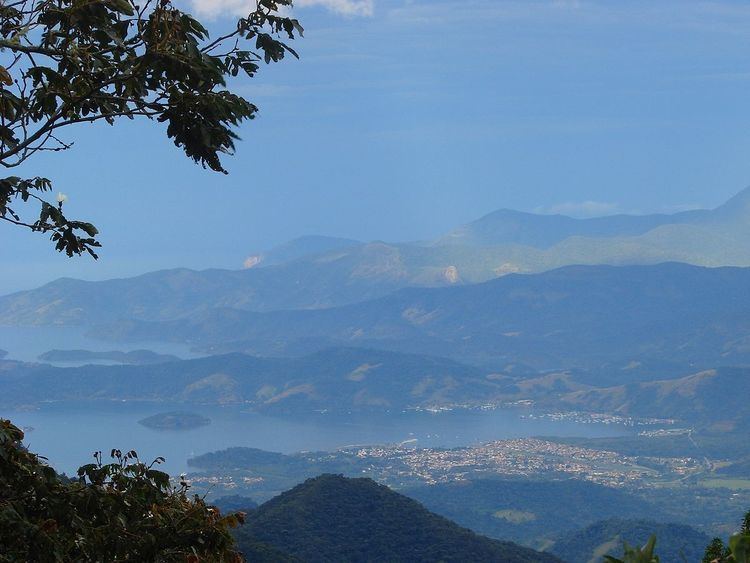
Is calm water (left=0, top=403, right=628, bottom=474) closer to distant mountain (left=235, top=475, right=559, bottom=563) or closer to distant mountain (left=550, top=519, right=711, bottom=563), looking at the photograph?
distant mountain (left=550, top=519, right=711, bottom=563)

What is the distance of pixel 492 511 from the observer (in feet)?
377

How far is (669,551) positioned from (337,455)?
92.7m

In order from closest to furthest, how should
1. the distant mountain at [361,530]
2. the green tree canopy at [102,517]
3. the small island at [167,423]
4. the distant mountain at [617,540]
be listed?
the green tree canopy at [102,517]
the distant mountain at [361,530]
the distant mountain at [617,540]
the small island at [167,423]

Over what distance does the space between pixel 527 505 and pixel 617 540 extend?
39506 mm

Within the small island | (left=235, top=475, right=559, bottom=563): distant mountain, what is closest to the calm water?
the small island

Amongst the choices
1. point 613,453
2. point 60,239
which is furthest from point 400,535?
point 613,453

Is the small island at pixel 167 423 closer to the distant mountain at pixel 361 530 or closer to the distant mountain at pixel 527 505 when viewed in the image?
the distant mountain at pixel 527 505

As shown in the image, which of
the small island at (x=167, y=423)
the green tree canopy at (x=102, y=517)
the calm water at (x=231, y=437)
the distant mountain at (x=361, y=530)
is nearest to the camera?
the green tree canopy at (x=102, y=517)

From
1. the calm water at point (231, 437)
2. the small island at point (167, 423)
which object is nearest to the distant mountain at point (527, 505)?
the calm water at point (231, 437)

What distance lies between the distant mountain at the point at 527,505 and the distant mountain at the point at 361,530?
141 feet

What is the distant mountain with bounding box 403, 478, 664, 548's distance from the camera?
108 m

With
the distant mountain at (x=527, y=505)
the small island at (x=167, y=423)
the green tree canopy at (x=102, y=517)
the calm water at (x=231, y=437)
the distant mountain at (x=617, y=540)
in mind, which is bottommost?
the green tree canopy at (x=102, y=517)

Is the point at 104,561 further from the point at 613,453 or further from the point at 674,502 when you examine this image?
the point at 613,453

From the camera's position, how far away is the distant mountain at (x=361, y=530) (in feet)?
169
